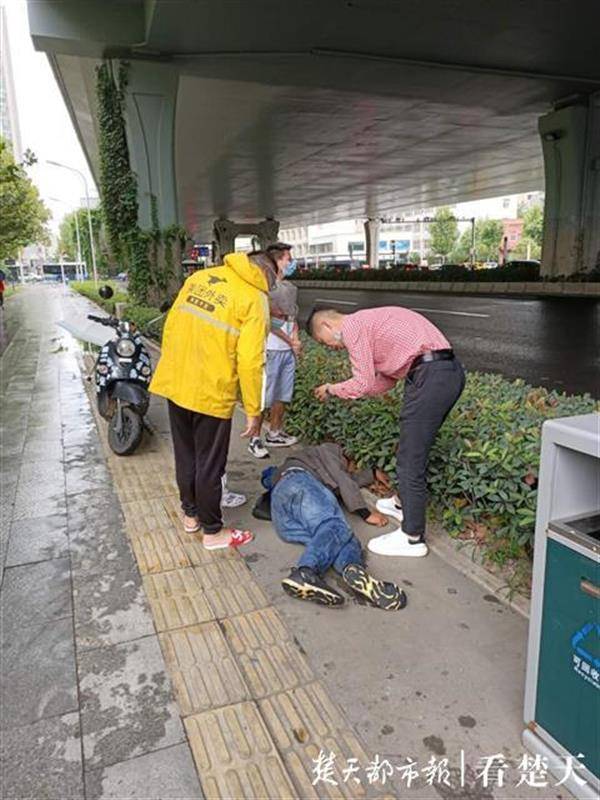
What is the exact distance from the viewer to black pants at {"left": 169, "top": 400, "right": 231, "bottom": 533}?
127 inches

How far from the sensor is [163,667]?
7.91 ft

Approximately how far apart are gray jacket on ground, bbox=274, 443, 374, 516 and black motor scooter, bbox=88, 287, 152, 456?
188cm

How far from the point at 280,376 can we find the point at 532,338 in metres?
7.24

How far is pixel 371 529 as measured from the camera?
3.55 m

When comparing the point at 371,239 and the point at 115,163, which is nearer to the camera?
the point at 115,163

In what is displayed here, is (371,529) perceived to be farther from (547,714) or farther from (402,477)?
(547,714)

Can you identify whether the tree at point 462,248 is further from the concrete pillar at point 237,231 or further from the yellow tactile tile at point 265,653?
the yellow tactile tile at point 265,653

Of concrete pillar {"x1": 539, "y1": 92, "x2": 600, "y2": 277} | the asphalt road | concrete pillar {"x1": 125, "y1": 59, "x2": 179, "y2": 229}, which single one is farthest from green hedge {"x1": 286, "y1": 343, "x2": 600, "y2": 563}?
concrete pillar {"x1": 539, "y1": 92, "x2": 600, "y2": 277}

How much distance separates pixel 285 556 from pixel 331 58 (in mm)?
12413

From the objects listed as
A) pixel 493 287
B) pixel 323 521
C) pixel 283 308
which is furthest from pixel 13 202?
pixel 323 521

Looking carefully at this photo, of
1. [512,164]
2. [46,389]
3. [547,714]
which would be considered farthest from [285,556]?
[512,164]

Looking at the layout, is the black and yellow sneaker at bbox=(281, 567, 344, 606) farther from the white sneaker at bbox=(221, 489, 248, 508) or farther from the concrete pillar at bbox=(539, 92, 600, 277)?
the concrete pillar at bbox=(539, 92, 600, 277)

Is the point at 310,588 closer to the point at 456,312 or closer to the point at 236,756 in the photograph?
the point at 236,756

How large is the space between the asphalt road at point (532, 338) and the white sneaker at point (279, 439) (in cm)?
292
